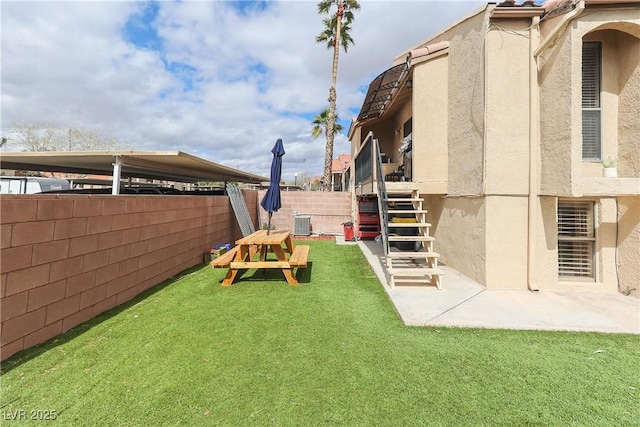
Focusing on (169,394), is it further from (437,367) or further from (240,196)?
(240,196)

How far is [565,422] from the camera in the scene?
201 cm

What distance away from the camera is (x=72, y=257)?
3.41 metres

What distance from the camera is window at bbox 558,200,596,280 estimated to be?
4949 mm

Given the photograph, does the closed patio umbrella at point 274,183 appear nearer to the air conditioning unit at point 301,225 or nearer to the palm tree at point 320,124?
the air conditioning unit at point 301,225

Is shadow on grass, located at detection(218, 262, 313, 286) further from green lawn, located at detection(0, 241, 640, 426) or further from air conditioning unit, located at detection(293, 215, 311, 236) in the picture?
air conditioning unit, located at detection(293, 215, 311, 236)

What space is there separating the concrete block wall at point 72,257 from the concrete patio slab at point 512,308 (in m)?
4.31

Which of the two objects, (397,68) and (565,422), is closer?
(565,422)

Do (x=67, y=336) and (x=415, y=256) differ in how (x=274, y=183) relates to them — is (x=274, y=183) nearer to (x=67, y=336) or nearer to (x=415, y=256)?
(x=415, y=256)

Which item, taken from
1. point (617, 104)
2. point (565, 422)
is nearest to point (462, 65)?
point (617, 104)

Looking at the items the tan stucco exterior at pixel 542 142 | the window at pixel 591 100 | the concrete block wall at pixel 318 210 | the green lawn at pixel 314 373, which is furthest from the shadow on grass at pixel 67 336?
the window at pixel 591 100

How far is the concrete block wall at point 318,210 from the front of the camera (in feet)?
40.3

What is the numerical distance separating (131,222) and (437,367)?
4968 mm

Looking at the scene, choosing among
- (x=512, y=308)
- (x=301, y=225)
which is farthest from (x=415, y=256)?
(x=301, y=225)

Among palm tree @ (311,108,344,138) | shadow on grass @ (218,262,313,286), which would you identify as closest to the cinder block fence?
shadow on grass @ (218,262,313,286)
